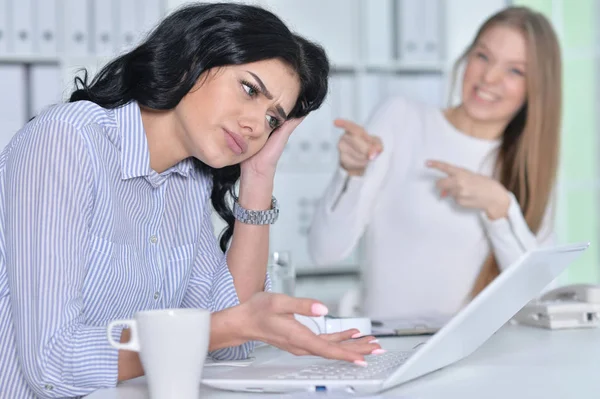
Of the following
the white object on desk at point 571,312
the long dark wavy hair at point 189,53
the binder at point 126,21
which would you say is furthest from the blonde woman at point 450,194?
the binder at point 126,21

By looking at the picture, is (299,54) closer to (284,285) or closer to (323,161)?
(284,285)

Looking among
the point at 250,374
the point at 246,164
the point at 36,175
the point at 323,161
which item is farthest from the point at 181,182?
the point at 323,161

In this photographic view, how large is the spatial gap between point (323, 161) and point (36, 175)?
2107 mm

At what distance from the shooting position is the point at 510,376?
0.96 metres

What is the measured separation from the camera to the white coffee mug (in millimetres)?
742

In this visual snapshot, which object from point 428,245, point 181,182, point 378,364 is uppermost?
point 181,182

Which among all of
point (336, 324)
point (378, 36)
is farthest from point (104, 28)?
point (336, 324)

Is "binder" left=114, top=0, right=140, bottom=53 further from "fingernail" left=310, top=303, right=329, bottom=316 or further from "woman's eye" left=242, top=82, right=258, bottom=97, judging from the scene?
"fingernail" left=310, top=303, right=329, bottom=316

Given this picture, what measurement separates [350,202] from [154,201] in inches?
35.0

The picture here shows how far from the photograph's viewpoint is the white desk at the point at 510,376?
86 centimetres

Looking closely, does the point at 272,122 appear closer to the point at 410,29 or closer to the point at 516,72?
the point at 516,72

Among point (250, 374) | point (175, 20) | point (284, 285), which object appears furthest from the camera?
point (284, 285)

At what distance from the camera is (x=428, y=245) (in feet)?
7.00

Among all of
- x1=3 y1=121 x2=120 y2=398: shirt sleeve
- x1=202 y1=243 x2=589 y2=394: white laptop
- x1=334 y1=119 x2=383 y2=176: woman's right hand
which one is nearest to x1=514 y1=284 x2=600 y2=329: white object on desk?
x1=202 y1=243 x2=589 y2=394: white laptop
